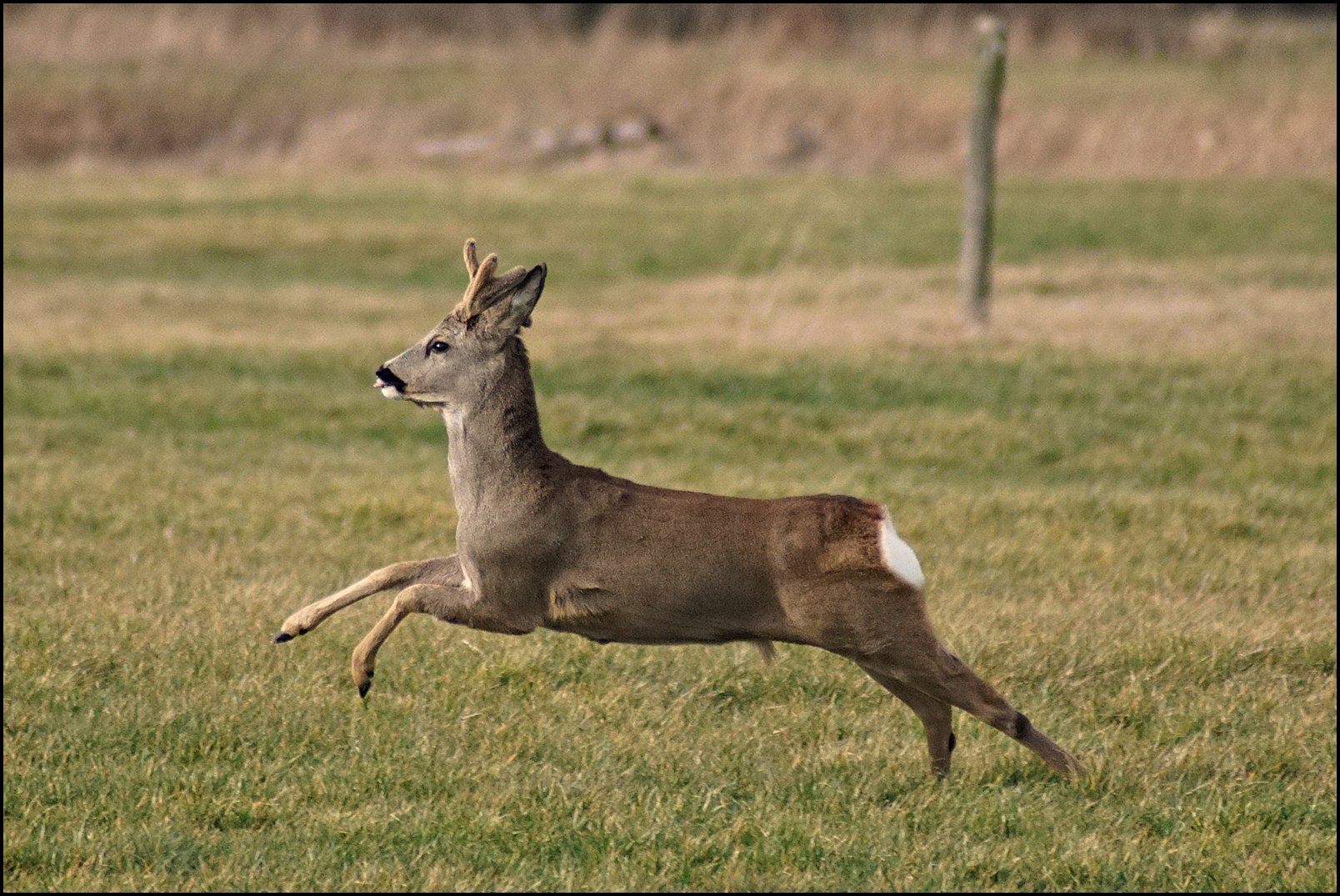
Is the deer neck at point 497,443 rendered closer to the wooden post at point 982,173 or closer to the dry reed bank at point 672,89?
the wooden post at point 982,173

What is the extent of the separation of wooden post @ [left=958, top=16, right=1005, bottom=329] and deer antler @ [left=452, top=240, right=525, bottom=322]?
1118 centimetres

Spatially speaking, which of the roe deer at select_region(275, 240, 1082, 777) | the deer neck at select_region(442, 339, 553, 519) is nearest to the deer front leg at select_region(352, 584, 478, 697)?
the roe deer at select_region(275, 240, 1082, 777)

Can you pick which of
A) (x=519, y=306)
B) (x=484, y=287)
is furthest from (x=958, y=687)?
(x=484, y=287)

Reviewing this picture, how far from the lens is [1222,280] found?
18844 mm

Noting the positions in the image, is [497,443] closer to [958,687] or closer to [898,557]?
[898,557]

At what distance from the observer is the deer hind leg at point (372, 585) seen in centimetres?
498

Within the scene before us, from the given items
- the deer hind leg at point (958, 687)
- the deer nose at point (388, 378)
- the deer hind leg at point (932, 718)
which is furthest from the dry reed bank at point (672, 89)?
the deer nose at point (388, 378)

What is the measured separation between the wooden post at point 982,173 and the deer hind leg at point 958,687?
10.7 m

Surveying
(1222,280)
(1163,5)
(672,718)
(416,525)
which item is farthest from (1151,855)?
(1163,5)

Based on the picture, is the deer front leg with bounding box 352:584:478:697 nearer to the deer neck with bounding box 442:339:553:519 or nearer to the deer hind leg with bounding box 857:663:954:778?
the deer neck with bounding box 442:339:553:519

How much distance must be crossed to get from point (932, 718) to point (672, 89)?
90.5ft

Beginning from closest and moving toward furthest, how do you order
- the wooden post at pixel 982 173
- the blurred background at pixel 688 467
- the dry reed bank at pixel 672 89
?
the blurred background at pixel 688 467 → the wooden post at pixel 982 173 → the dry reed bank at pixel 672 89

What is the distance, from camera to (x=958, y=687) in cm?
506

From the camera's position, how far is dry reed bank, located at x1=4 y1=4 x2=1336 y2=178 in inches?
1150
